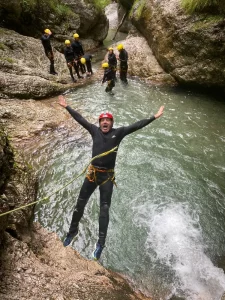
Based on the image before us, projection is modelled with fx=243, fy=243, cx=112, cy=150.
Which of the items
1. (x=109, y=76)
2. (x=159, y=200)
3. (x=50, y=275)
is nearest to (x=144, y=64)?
(x=109, y=76)

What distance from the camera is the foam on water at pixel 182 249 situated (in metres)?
4.77

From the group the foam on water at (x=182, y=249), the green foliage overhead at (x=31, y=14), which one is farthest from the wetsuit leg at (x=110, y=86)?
the green foliage overhead at (x=31, y=14)

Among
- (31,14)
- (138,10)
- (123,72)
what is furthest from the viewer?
(138,10)

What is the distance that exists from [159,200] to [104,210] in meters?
2.20

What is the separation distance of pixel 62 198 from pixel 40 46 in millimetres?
11033

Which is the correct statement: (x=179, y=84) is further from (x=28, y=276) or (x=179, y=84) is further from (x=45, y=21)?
(x=28, y=276)

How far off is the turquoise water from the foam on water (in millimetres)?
19

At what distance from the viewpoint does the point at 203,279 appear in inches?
193

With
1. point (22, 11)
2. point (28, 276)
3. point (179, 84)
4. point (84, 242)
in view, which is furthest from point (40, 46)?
point (28, 276)

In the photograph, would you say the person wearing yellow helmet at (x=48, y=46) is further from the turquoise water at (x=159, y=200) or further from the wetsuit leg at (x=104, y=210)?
the wetsuit leg at (x=104, y=210)

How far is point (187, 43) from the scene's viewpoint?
11.7 m

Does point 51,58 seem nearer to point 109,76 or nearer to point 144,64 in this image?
point 109,76

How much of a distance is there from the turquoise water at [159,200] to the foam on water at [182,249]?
19 mm

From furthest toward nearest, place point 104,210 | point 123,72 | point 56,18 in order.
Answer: point 56,18 < point 123,72 < point 104,210
